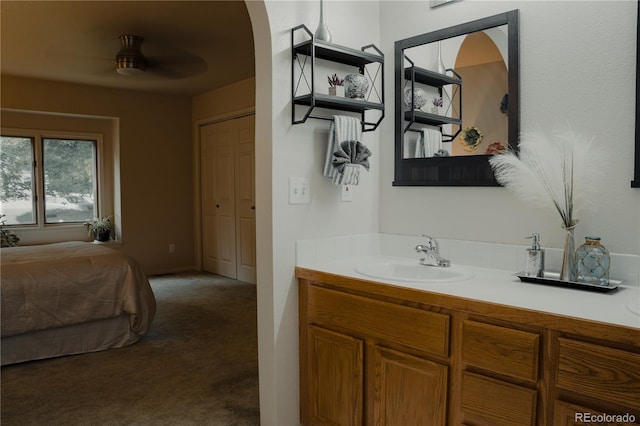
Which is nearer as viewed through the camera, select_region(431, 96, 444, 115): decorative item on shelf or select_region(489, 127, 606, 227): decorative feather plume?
select_region(489, 127, 606, 227): decorative feather plume

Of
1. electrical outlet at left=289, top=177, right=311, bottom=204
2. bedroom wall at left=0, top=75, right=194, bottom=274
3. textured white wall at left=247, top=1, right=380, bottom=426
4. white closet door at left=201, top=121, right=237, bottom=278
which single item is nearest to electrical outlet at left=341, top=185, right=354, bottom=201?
textured white wall at left=247, top=1, right=380, bottom=426

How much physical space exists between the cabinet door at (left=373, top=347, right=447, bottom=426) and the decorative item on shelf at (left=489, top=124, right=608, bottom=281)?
0.58 meters

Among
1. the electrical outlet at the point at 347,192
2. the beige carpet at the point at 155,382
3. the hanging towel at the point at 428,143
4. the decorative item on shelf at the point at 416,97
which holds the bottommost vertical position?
the beige carpet at the point at 155,382

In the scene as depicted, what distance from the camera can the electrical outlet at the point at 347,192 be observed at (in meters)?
2.31

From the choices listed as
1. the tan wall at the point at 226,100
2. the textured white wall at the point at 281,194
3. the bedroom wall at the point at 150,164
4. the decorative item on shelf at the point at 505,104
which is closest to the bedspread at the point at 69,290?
the textured white wall at the point at 281,194

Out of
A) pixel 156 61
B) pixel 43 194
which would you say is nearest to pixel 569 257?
pixel 156 61

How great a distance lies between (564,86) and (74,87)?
553 centimetres

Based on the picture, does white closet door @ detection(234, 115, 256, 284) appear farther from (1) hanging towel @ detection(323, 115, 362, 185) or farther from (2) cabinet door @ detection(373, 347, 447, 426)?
(2) cabinet door @ detection(373, 347, 447, 426)

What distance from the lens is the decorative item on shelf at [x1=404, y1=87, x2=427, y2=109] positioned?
7.39 ft

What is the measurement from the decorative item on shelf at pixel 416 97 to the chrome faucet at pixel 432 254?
0.63 m

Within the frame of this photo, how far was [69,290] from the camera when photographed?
3.27 m

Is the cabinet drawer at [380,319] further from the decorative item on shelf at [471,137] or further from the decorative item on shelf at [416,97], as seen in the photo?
the decorative item on shelf at [416,97]

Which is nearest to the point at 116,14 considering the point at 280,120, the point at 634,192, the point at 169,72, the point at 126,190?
the point at 169,72

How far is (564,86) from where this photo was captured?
180 cm
